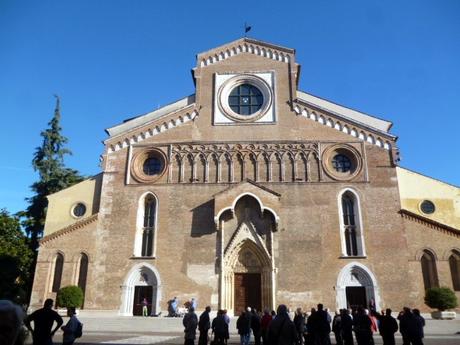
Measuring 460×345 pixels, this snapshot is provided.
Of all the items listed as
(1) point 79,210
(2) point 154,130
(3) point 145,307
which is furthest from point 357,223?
(1) point 79,210

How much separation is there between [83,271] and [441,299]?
19.1 meters

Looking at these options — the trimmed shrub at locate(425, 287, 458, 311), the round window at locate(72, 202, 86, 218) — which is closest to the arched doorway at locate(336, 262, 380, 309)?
the trimmed shrub at locate(425, 287, 458, 311)

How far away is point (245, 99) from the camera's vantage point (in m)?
27.3

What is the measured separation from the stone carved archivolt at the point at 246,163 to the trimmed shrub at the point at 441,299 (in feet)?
27.6

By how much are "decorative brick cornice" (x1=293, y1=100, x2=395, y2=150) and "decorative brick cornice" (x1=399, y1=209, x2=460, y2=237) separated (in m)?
4.17

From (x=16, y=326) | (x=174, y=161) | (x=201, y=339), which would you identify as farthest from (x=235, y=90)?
(x=16, y=326)

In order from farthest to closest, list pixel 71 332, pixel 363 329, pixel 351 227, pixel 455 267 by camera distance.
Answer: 1. pixel 351 227
2. pixel 455 267
3. pixel 363 329
4. pixel 71 332

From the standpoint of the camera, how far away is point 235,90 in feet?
90.7

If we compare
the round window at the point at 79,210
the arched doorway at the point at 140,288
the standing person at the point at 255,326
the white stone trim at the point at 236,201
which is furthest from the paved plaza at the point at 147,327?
the round window at the point at 79,210

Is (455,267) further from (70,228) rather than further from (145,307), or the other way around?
(70,228)

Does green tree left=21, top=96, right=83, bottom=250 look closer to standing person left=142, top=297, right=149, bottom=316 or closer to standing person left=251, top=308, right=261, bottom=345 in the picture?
standing person left=142, top=297, right=149, bottom=316

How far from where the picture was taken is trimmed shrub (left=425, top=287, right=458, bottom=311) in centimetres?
2022

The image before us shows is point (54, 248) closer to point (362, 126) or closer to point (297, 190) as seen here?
point (297, 190)

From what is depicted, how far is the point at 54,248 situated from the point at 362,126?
1968cm
